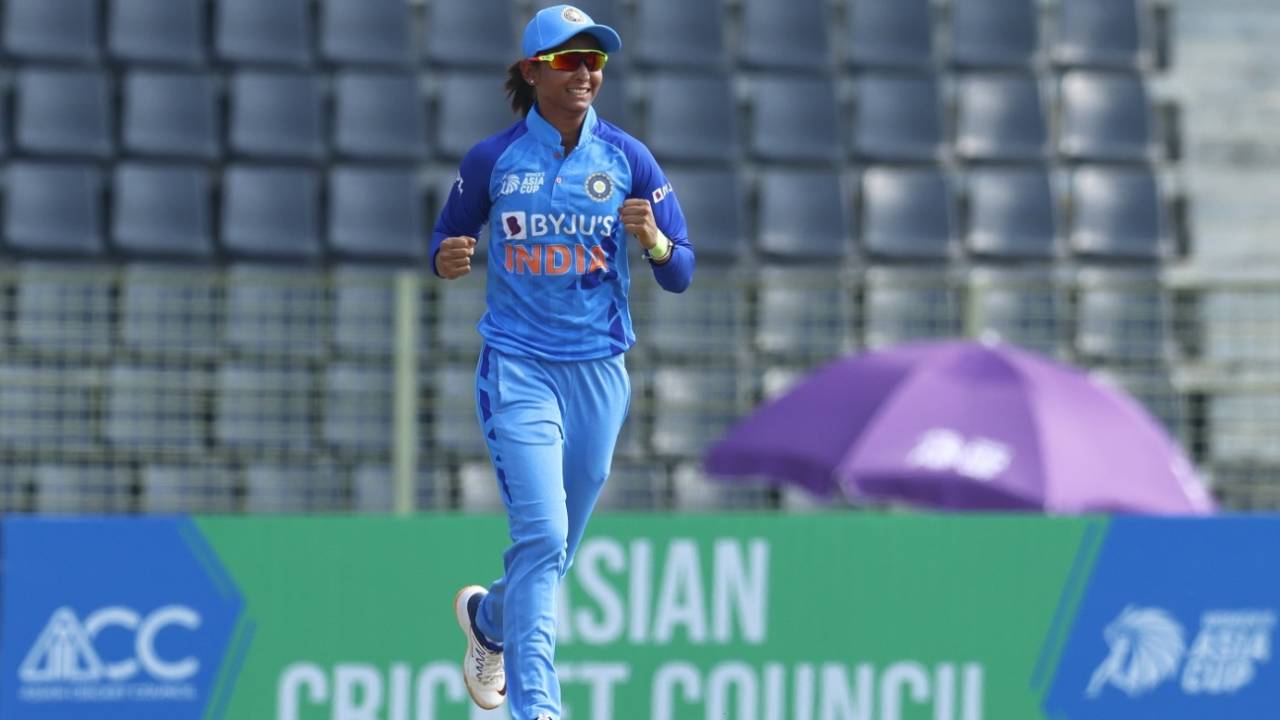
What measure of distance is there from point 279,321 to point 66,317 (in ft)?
3.27

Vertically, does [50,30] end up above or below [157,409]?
above

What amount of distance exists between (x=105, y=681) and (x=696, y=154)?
568 cm

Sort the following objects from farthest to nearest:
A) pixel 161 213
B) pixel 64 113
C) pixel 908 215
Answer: pixel 908 215 < pixel 64 113 < pixel 161 213

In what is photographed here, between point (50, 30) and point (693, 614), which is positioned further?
point (50, 30)

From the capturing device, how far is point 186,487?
9695mm

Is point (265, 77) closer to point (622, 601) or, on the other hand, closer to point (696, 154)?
point (696, 154)

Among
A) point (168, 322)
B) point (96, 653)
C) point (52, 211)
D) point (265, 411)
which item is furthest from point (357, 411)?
point (96, 653)

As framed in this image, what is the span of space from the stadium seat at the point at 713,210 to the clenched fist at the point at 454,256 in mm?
6580

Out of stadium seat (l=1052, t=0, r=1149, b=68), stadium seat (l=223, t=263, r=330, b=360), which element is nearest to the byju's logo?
stadium seat (l=223, t=263, r=330, b=360)

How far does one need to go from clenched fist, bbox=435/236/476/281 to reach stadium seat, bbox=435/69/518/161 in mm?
6921

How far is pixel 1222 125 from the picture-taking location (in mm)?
12688

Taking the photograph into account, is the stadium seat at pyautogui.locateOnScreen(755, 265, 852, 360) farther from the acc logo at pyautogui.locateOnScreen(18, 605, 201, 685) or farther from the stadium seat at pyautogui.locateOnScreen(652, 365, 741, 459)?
the acc logo at pyautogui.locateOnScreen(18, 605, 201, 685)

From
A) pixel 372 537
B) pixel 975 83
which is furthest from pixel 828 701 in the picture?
pixel 975 83

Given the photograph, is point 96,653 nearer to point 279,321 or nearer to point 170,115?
point 279,321
